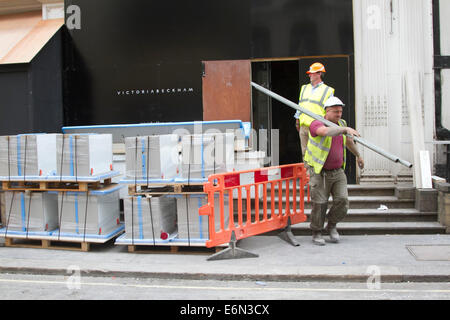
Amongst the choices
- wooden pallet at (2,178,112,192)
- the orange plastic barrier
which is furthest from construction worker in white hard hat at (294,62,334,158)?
wooden pallet at (2,178,112,192)

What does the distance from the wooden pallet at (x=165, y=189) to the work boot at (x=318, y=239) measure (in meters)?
2.02

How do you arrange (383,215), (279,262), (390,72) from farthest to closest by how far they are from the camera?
(390,72)
(383,215)
(279,262)

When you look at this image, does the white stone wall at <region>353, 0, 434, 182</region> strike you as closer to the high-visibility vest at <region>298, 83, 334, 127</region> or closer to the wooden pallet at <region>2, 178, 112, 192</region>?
the high-visibility vest at <region>298, 83, 334, 127</region>

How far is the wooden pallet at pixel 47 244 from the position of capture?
7241 mm

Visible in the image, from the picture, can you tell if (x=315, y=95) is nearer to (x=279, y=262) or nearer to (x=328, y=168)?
(x=328, y=168)

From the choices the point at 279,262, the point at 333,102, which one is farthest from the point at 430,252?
the point at 333,102

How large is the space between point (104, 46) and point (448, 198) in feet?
27.6

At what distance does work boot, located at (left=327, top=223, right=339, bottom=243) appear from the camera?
23.4ft

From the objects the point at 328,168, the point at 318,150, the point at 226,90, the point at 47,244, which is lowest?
the point at 47,244


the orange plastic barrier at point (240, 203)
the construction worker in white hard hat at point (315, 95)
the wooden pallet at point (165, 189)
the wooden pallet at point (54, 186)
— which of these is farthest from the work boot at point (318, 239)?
the wooden pallet at point (54, 186)

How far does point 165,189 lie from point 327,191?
2.66 meters

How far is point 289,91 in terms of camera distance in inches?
526

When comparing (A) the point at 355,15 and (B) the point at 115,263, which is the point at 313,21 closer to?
(A) the point at 355,15

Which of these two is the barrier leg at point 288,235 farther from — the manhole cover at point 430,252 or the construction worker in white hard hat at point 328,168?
the manhole cover at point 430,252
